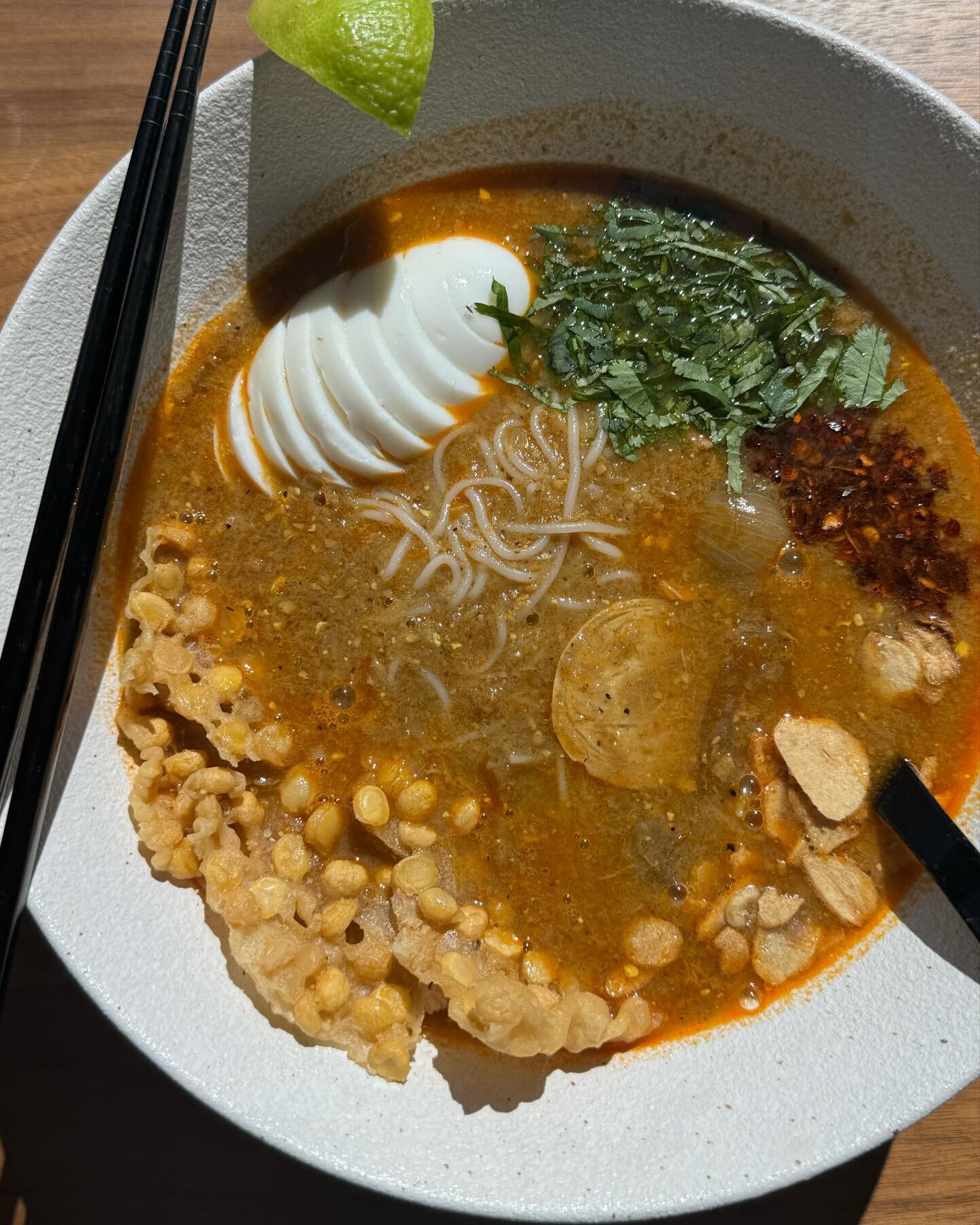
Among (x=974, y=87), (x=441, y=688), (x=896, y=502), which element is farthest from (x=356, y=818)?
(x=974, y=87)

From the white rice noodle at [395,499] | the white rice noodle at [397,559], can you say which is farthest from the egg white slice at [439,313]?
the white rice noodle at [397,559]

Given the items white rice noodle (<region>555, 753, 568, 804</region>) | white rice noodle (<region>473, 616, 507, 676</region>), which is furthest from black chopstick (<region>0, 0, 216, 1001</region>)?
white rice noodle (<region>555, 753, 568, 804</region>)

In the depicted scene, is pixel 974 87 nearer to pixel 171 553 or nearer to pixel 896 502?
pixel 896 502

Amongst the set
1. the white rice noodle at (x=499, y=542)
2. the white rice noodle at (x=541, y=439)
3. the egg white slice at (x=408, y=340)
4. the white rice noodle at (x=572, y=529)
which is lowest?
the white rice noodle at (x=499, y=542)

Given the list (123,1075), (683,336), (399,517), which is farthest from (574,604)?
(123,1075)

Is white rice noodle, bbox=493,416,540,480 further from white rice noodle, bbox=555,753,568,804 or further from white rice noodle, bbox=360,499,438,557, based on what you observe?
white rice noodle, bbox=555,753,568,804

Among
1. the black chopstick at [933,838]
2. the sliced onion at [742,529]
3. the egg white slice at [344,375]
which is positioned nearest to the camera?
the black chopstick at [933,838]

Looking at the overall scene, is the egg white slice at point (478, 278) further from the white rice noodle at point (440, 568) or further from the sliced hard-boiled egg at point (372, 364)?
the white rice noodle at point (440, 568)
